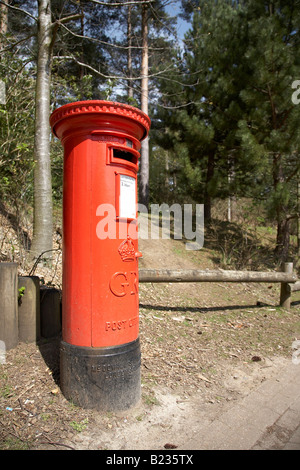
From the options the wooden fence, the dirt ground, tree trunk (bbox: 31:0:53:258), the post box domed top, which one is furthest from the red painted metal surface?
tree trunk (bbox: 31:0:53:258)

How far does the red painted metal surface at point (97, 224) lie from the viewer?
2.38 metres

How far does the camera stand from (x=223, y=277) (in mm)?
4883

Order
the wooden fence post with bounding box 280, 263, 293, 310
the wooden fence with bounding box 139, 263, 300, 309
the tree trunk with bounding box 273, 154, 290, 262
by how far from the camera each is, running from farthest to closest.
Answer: the tree trunk with bounding box 273, 154, 290, 262 < the wooden fence post with bounding box 280, 263, 293, 310 < the wooden fence with bounding box 139, 263, 300, 309

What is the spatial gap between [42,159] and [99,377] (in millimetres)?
3521

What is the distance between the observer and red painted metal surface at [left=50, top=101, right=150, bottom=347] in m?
2.38

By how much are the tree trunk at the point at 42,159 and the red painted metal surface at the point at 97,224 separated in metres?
2.53

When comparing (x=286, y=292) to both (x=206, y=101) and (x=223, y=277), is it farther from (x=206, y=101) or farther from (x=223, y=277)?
(x=206, y=101)

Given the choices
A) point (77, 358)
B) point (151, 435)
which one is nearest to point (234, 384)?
point (151, 435)

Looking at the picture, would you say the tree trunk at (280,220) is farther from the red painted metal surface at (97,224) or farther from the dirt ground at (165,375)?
the red painted metal surface at (97,224)

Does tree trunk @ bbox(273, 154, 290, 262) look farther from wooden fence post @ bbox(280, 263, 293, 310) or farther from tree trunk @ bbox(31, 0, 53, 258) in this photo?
tree trunk @ bbox(31, 0, 53, 258)

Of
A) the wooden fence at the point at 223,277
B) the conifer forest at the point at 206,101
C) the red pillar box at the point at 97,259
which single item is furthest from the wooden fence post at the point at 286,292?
the red pillar box at the point at 97,259

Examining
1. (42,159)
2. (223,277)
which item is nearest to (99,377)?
(223,277)

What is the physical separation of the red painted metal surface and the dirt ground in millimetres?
539

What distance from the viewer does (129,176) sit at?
2537 millimetres
